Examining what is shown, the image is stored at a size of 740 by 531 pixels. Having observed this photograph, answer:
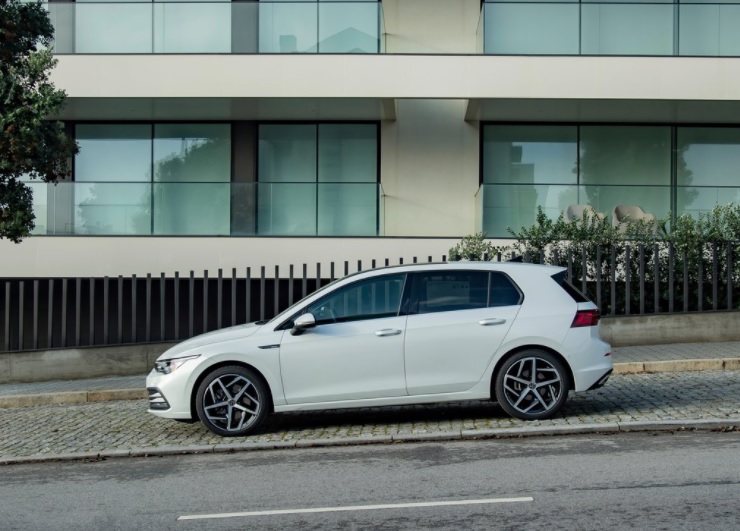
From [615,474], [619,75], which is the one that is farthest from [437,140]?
[615,474]

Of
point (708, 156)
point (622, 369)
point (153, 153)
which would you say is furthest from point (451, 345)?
point (708, 156)

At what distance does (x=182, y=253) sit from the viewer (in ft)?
61.7

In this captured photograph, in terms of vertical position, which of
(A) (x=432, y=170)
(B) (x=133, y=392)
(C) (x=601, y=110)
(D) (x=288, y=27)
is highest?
(D) (x=288, y=27)

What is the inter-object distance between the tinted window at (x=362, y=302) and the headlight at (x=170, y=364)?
4.34 feet

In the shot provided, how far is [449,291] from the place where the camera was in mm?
9828

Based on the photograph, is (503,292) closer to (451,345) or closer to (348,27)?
(451,345)

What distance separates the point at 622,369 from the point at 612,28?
9.19 metres

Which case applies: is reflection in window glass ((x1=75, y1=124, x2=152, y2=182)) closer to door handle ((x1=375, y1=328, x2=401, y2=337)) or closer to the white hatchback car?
the white hatchback car

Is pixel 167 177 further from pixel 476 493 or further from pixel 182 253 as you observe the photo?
pixel 476 493

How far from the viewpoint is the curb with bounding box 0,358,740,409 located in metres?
13.1

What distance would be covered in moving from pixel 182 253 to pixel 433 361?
406 inches

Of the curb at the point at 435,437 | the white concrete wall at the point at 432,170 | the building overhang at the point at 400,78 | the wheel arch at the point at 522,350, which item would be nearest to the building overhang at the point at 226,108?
the building overhang at the point at 400,78

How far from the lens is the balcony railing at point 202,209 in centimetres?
1888

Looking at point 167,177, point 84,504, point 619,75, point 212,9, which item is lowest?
point 84,504
